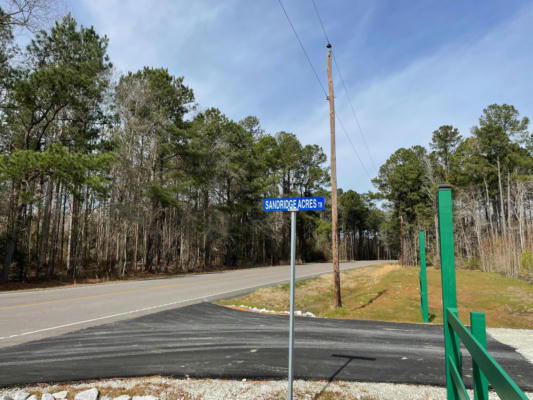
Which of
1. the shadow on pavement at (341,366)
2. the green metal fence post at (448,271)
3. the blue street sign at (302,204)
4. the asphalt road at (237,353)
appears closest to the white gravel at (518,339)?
the asphalt road at (237,353)

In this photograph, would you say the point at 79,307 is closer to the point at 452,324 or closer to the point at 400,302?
the point at 452,324

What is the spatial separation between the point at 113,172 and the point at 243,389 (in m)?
21.6

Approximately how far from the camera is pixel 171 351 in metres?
5.29

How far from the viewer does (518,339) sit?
257 inches

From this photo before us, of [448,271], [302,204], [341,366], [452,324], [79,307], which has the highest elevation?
[302,204]

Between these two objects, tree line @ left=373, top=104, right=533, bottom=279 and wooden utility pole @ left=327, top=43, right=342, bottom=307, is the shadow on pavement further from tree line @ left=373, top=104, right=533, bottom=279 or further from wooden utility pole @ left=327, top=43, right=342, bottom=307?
tree line @ left=373, top=104, right=533, bottom=279

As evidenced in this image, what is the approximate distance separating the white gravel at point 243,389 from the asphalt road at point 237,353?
171 millimetres

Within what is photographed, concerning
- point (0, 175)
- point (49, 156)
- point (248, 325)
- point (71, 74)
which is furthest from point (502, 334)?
point (71, 74)

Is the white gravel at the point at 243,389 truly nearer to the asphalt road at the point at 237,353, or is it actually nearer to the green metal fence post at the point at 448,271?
the asphalt road at the point at 237,353

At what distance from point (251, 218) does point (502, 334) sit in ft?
102

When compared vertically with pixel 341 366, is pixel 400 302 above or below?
below

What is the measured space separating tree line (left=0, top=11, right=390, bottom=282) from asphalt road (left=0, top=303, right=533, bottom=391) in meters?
11.9

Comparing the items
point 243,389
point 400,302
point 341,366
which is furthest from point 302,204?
point 400,302

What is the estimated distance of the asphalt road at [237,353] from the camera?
4.45 m
